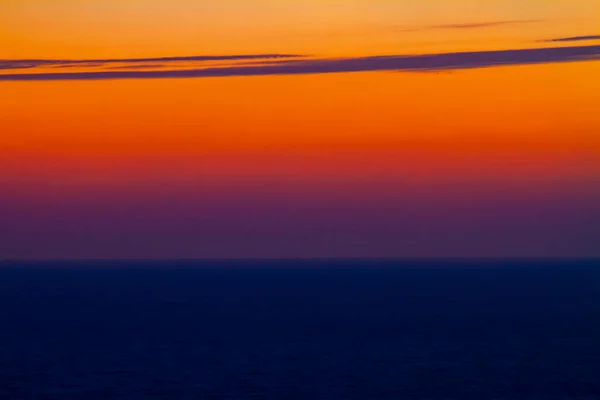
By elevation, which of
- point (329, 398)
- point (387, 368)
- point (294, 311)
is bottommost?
point (329, 398)

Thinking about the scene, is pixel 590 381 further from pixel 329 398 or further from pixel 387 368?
pixel 329 398

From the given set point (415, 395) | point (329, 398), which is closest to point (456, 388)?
point (415, 395)

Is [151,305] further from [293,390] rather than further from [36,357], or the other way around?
[293,390]

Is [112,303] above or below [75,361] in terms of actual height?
above

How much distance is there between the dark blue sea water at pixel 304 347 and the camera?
34125mm

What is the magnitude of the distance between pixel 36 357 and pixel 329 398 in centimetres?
1603

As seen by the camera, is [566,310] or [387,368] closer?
[387,368]

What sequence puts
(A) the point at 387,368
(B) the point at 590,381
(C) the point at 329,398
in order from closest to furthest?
(C) the point at 329,398 → (B) the point at 590,381 → (A) the point at 387,368

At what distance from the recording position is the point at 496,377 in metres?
36.4

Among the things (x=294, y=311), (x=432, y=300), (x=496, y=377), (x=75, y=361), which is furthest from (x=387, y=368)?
(x=432, y=300)

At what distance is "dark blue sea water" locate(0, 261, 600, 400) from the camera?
34125 mm

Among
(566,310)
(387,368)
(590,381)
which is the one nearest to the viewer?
(590,381)

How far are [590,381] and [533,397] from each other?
12.8 feet

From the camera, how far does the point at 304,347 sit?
45.0 m
